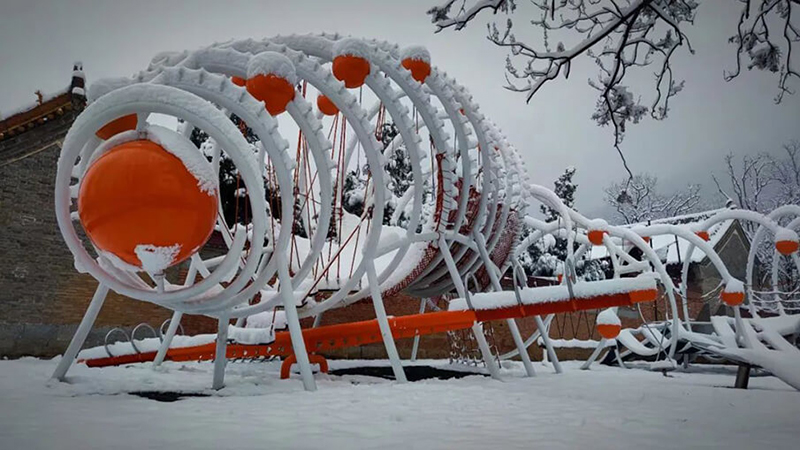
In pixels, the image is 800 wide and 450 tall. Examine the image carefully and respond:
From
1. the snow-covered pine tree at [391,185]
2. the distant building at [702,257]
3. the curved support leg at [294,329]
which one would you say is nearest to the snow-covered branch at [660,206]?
the distant building at [702,257]

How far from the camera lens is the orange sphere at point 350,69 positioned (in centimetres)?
430

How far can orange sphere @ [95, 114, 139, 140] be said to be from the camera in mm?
3334

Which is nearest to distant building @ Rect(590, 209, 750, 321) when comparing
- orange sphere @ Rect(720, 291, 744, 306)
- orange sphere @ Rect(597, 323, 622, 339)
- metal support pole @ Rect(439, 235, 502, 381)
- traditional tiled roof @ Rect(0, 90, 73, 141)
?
orange sphere @ Rect(720, 291, 744, 306)

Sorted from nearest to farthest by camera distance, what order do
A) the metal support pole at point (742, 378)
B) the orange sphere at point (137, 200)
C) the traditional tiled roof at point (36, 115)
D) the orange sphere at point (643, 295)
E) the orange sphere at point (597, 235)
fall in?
the orange sphere at point (137, 200)
the orange sphere at point (643, 295)
the metal support pole at point (742, 378)
the orange sphere at point (597, 235)
the traditional tiled roof at point (36, 115)

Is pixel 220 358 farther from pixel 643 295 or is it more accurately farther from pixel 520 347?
pixel 520 347

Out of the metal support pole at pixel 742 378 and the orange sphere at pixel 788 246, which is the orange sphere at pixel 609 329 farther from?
the orange sphere at pixel 788 246

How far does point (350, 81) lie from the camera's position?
435cm

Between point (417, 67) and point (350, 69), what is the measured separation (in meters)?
0.90

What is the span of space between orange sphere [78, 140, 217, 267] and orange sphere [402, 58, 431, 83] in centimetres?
271

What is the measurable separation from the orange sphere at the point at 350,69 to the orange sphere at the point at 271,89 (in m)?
0.79

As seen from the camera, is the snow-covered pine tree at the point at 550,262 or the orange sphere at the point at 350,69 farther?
the snow-covered pine tree at the point at 550,262

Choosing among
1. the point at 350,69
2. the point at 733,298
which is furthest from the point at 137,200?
the point at 733,298

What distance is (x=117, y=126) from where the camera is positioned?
335 centimetres

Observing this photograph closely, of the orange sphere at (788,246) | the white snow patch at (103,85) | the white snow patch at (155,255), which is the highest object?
the white snow patch at (103,85)
